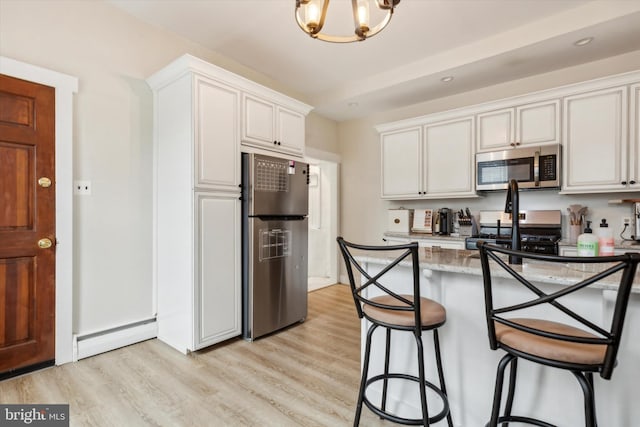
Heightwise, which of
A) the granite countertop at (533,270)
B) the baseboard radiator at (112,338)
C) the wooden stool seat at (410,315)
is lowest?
the baseboard radiator at (112,338)

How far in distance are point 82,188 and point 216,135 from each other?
110 centimetres

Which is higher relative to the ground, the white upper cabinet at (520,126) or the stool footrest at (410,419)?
the white upper cabinet at (520,126)

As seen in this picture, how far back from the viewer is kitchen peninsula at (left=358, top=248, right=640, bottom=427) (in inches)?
46.2

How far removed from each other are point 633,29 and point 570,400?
9.98 feet

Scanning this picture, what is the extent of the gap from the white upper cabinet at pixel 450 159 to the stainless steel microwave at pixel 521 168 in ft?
0.40

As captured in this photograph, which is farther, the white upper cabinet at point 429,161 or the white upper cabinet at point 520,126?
the white upper cabinet at point 429,161

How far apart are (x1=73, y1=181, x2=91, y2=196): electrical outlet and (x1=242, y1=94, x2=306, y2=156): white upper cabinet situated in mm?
1277

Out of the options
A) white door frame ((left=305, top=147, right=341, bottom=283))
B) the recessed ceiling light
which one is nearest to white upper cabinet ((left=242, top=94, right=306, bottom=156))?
white door frame ((left=305, top=147, right=341, bottom=283))

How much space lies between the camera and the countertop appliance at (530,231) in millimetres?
2947

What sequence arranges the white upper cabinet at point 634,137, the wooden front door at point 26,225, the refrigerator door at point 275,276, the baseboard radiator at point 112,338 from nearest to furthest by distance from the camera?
the wooden front door at point 26,225
the baseboard radiator at point 112,338
the white upper cabinet at point 634,137
the refrigerator door at point 275,276

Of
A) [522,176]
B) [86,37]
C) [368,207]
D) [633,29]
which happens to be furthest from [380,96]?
[86,37]

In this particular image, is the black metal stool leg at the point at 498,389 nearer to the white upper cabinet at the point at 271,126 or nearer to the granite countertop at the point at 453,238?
the granite countertop at the point at 453,238

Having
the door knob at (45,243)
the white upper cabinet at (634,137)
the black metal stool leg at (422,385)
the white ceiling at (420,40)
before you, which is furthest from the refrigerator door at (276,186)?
the white upper cabinet at (634,137)

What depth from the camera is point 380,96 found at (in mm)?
3979
